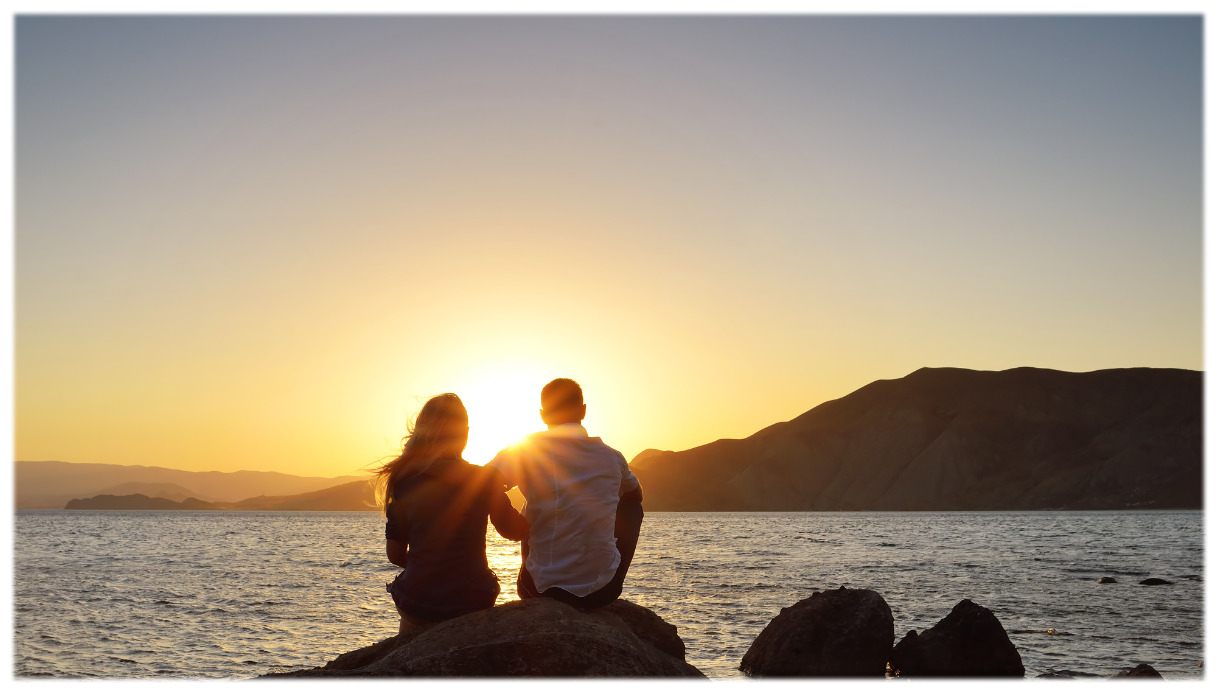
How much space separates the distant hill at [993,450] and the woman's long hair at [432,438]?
140603mm

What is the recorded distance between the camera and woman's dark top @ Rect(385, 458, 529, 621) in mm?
6070

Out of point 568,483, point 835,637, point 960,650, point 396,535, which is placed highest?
point 568,483

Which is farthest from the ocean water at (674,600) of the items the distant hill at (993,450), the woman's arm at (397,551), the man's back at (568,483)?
the distant hill at (993,450)

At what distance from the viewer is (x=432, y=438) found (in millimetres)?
6129

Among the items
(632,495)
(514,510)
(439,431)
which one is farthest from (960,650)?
(439,431)

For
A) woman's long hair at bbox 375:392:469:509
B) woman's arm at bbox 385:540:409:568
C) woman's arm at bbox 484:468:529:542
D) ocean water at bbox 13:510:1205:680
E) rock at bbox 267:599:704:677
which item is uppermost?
woman's long hair at bbox 375:392:469:509

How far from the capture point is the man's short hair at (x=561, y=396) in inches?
240

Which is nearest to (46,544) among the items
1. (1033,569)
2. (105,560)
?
(105,560)

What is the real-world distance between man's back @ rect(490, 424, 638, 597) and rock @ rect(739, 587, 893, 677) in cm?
775

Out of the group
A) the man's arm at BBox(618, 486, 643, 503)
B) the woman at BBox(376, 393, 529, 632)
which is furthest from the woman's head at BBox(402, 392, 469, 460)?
the man's arm at BBox(618, 486, 643, 503)

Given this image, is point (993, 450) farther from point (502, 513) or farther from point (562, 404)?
point (502, 513)

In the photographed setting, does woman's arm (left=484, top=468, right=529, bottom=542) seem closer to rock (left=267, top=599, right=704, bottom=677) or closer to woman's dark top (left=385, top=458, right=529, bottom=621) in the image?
woman's dark top (left=385, top=458, right=529, bottom=621)

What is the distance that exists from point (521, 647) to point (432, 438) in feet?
4.91

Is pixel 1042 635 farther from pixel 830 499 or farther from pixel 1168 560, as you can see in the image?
pixel 830 499
